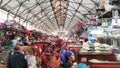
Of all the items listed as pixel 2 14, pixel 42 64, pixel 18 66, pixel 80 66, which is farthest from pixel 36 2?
pixel 80 66

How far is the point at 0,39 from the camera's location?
29.1 ft

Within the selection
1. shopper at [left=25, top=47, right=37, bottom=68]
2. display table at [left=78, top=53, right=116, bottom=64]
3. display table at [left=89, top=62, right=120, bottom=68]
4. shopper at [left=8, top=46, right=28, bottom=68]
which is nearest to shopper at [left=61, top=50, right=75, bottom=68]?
shopper at [left=25, top=47, right=37, bottom=68]

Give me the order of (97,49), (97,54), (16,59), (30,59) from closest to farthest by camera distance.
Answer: (97,54) < (97,49) < (16,59) < (30,59)

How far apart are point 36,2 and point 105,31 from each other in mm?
19068

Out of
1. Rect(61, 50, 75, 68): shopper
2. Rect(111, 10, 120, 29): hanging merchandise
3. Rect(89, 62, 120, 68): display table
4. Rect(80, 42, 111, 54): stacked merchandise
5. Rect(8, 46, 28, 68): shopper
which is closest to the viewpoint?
Rect(89, 62, 120, 68): display table

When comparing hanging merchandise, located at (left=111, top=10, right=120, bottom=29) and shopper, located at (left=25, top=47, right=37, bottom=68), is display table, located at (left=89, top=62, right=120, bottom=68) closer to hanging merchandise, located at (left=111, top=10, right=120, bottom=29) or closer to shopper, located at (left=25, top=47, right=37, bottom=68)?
hanging merchandise, located at (left=111, top=10, right=120, bottom=29)

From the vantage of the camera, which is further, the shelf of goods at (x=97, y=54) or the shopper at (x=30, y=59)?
the shopper at (x=30, y=59)

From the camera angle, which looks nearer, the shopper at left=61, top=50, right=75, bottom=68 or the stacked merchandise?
the stacked merchandise

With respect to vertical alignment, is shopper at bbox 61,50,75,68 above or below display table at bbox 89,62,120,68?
below

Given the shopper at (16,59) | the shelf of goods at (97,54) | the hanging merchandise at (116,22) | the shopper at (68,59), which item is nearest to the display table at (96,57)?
the shelf of goods at (97,54)

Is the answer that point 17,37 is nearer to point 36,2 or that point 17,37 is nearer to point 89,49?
point 89,49

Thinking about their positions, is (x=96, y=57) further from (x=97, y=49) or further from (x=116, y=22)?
(x=116, y=22)

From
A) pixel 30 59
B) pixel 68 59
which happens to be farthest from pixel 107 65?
pixel 30 59

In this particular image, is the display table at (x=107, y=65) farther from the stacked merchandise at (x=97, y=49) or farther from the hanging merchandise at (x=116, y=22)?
the hanging merchandise at (x=116, y=22)
